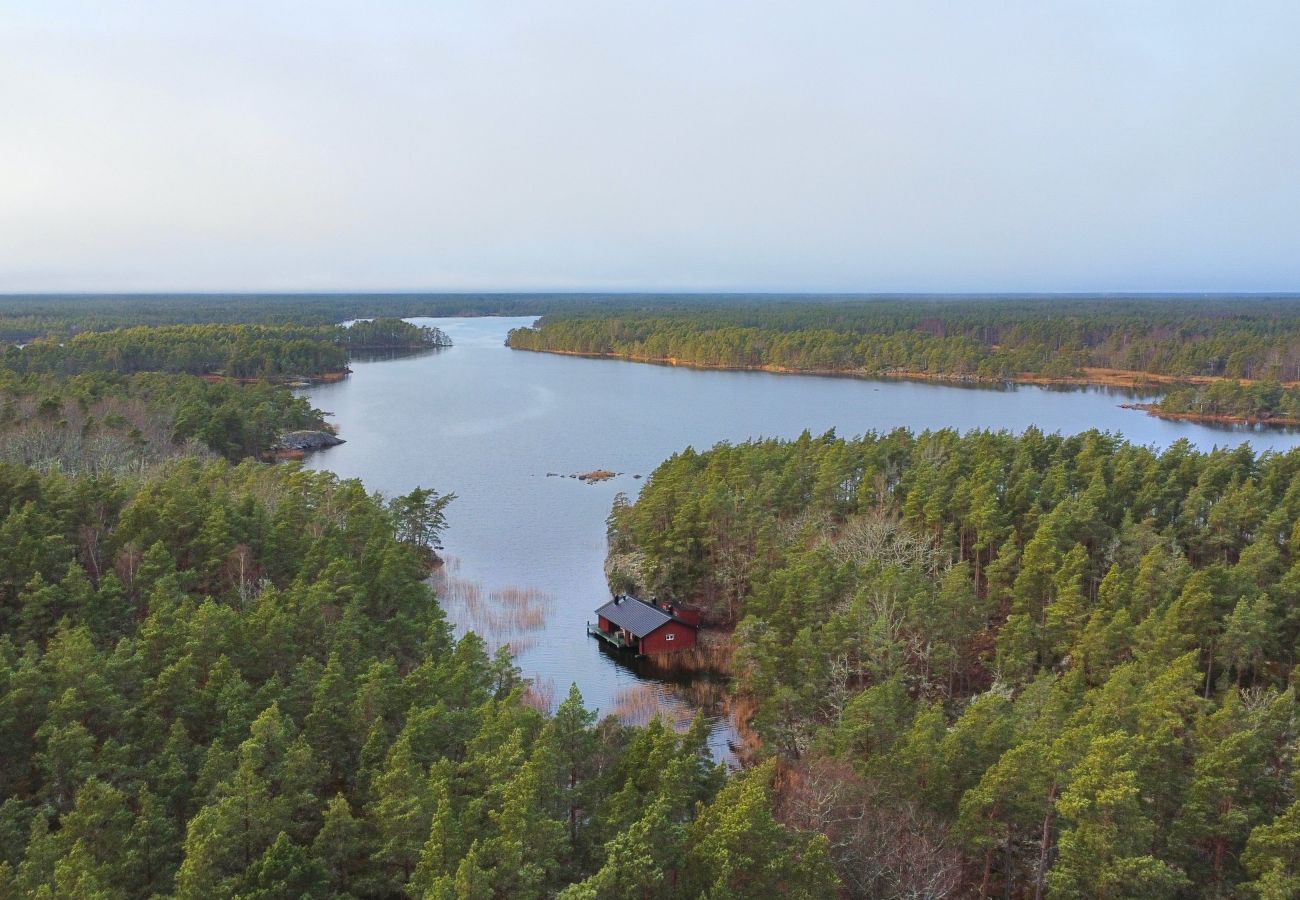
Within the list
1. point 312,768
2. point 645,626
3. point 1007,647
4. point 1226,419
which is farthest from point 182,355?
point 1226,419

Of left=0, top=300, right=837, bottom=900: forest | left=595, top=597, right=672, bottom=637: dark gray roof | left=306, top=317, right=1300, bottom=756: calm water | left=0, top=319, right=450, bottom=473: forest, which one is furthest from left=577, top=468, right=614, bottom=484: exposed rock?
left=0, top=300, right=837, bottom=900: forest

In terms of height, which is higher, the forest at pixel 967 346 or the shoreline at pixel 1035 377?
the forest at pixel 967 346

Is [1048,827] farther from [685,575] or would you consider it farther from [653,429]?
[653,429]

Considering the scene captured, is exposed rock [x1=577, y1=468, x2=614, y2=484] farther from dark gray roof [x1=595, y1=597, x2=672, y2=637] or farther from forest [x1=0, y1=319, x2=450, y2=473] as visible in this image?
dark gray roof [x1=595, y1=597, x2=672, y2=637]

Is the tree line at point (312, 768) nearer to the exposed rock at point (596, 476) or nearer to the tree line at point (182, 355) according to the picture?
the exposed rock at point (596, 476)

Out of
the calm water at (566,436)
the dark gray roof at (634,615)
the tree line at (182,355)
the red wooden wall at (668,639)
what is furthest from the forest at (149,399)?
the red wooden wall at (668,639)
